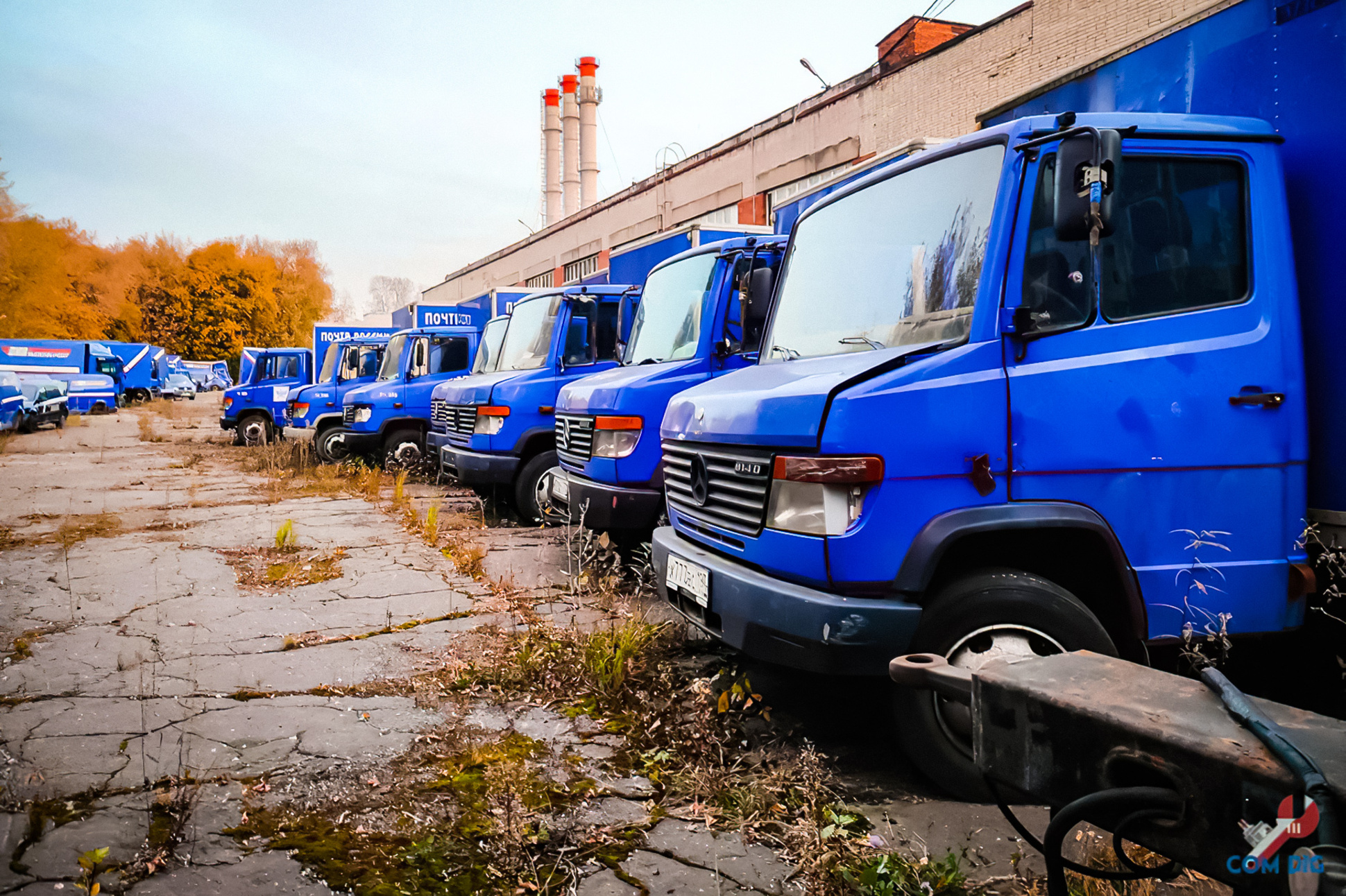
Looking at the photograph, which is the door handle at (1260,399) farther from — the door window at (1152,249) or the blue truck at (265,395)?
the blue truck at (265,395)

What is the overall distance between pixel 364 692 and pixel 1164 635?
334cm

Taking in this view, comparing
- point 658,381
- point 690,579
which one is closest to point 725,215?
point 658,381

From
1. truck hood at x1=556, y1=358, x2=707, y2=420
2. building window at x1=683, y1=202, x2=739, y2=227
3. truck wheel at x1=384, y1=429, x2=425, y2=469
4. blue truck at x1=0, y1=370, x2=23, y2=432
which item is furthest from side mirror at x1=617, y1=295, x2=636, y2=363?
blue truck at x1=0, y1=370, x2=23, y2=432

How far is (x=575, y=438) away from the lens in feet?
20.4

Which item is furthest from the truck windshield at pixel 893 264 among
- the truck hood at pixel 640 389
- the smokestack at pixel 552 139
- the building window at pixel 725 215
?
the smokestack at pixel 552 139

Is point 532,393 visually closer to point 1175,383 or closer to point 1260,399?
point 1175,383

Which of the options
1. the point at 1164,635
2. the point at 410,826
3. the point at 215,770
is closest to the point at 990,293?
the point at 1164,635

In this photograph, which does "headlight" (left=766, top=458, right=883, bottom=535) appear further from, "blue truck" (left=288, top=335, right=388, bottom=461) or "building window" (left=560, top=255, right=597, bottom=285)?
"building window" (left=560, top=255, right=597, bottom=285)

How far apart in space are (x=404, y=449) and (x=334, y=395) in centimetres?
300

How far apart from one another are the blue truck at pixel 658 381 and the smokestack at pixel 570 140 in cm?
3996

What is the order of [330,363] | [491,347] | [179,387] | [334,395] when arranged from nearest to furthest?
[491,347] → [334,395] → [330,363] → [179,387]

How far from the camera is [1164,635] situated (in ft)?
9.53

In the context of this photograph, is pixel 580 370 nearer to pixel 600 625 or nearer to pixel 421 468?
pixel 600 625

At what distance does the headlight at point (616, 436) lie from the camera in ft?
18.0
